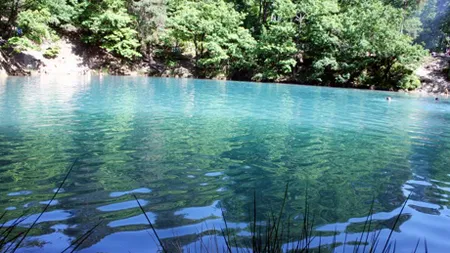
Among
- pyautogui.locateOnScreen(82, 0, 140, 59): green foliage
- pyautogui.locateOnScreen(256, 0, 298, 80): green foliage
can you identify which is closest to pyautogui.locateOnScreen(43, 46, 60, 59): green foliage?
pyautogui.locateOnScreen(82, 0, 140, 59): green foliage

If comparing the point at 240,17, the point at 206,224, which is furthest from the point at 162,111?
the point at 240,17

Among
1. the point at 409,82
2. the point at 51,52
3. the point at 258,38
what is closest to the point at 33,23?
the point at 51,52

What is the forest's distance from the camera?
3175 centimetres

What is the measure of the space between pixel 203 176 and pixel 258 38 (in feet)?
122

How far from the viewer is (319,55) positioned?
118ft

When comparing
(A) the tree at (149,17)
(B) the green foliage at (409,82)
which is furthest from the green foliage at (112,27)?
(B) the green foliage at (409,82)

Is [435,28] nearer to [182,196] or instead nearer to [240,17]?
[240,17]

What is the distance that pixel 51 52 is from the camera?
32.9 meters

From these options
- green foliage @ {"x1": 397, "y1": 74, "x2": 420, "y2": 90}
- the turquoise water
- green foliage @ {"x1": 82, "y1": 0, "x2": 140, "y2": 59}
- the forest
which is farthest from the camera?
green foliage @ {"x1": 82, "y1": 0, "x2": 140, "y2": 59}

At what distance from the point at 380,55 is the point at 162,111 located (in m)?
26.6

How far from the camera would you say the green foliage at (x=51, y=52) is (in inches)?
1284

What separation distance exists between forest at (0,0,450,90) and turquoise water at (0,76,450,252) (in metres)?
23.9

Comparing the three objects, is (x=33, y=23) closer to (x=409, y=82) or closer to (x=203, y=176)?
(x=203, y=176)

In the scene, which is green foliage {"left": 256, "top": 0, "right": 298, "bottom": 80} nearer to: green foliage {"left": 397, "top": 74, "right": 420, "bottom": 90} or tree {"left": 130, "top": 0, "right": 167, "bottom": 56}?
green foliage {"left": 397, "top": 74, "right": 420, "bottom": 90}
